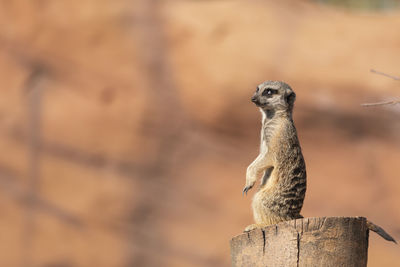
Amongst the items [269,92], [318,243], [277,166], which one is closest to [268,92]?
[269,92]

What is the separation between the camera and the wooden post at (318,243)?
2643 mm

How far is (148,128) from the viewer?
6.93 m

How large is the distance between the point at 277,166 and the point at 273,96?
15.8 inches

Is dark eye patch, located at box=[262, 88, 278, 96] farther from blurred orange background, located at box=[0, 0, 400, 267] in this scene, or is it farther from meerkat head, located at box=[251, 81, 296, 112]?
blurred orange background, located at box=[0, 0, 400, 267]

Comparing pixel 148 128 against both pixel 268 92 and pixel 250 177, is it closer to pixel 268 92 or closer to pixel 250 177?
pixel 268 92

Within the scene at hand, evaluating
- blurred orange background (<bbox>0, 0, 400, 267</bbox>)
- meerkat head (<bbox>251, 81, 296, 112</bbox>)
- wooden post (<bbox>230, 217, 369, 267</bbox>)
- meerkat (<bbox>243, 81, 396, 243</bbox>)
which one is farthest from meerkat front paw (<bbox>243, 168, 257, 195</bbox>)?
blurred orange background (<bbox>0, 0, 400, 267</bbox>)

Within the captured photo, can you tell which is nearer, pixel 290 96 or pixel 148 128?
pixel 290 96

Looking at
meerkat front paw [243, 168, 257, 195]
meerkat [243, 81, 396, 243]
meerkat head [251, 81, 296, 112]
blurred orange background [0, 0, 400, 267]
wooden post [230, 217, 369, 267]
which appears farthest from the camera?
blurred orange background [0, 0, 400, 267]

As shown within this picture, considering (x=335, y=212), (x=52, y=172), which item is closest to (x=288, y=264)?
(x=335, y=212)

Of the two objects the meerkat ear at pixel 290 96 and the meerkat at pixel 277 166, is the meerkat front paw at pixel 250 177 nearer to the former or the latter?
the meerkat at pixel 277 166

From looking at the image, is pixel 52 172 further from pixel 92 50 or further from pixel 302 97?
pixel 302 97

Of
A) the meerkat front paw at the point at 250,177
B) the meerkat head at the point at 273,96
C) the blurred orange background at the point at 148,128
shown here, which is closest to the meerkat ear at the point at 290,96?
the meerkat head at the point at 273,96

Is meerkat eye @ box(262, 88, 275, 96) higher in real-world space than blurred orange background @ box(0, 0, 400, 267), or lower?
lower

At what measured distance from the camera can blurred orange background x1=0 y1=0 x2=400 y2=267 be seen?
6840mm
